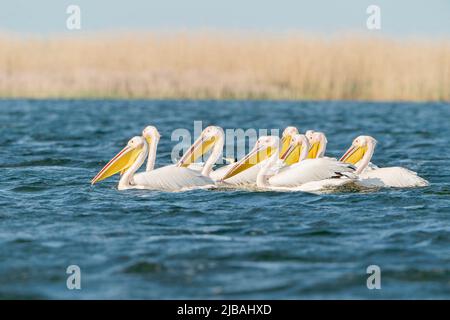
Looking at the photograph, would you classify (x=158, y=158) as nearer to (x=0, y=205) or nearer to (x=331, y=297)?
(x=0, y=205)

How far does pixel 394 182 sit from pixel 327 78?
18.4 metres

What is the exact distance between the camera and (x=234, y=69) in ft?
99.2

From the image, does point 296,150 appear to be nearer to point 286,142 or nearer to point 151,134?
point 286,142

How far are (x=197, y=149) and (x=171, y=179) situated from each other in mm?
950

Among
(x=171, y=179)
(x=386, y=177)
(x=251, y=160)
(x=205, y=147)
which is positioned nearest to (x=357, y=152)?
(x=386, y=177)

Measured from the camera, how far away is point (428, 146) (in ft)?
55.9

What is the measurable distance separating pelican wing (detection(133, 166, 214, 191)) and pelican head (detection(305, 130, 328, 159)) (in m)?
1.86

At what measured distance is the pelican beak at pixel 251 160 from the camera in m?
10.7

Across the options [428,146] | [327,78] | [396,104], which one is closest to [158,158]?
[428,146]

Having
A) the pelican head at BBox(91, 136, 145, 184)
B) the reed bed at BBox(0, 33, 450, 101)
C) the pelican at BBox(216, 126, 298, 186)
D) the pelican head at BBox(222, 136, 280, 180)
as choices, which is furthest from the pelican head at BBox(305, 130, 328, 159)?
the reed bed at BBox(0, 33, 450, 101)

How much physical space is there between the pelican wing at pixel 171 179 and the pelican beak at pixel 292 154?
1486 millimetres

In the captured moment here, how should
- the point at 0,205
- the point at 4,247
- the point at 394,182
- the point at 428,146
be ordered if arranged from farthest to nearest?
the point at 428,146, the point at 394,182, the point at 0,205, the point at 4,247

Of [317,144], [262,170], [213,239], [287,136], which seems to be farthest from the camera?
[287,136]

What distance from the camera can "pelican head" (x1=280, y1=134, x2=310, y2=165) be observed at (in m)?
11.3
